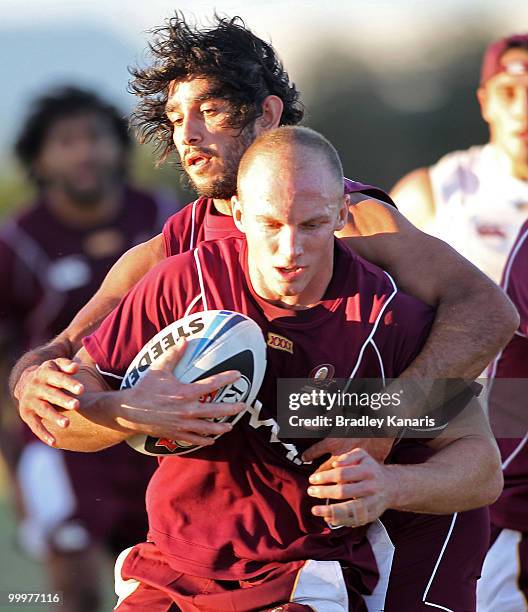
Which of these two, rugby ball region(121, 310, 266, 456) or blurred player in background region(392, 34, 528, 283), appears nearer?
rugby ball region(121, 310, 266, 456)

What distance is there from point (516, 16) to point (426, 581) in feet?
29.3

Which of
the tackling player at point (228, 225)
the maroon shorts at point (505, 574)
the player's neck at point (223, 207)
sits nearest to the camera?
the tackling player at point (228, 225)

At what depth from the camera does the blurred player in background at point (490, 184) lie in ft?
22.5

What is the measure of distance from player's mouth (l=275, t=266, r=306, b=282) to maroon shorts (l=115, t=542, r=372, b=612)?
81cm

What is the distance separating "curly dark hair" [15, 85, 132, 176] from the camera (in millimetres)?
8281

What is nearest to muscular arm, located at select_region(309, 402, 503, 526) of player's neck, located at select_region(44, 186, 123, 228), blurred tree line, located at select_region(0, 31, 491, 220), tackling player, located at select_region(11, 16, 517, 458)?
tackling player, located at select_region(11, 16, 517, 458)

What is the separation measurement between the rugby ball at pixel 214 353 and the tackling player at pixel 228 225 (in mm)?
260

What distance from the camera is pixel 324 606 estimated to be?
153 inches

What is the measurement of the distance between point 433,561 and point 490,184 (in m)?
3.36

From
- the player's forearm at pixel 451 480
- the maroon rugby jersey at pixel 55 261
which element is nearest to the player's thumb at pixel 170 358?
the player's forearm at pixel 451 480

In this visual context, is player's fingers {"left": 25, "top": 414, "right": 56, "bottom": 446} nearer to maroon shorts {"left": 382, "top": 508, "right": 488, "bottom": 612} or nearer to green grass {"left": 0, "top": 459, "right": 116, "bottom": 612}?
maroon shorts {"left": 382, "top": 508, "right": 488, "bottom": 612}

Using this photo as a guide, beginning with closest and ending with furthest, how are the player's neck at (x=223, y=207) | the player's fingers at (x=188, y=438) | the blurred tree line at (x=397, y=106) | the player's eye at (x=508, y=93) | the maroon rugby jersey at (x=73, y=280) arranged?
1. the player's fingers at (x=188, y=438)
2. the player's neck at (x=223, y=207)
3. the player's eye at (x=508, y=93)
4. the maroon rugby jersey at (x=73, y=280)
5. the blurred tree line at (x=397, y=106)

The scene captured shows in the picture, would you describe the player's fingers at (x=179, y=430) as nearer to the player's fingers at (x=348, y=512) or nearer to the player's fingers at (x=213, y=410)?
the player's fingers at (x=213, y=410)

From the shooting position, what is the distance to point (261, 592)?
12.8ft
